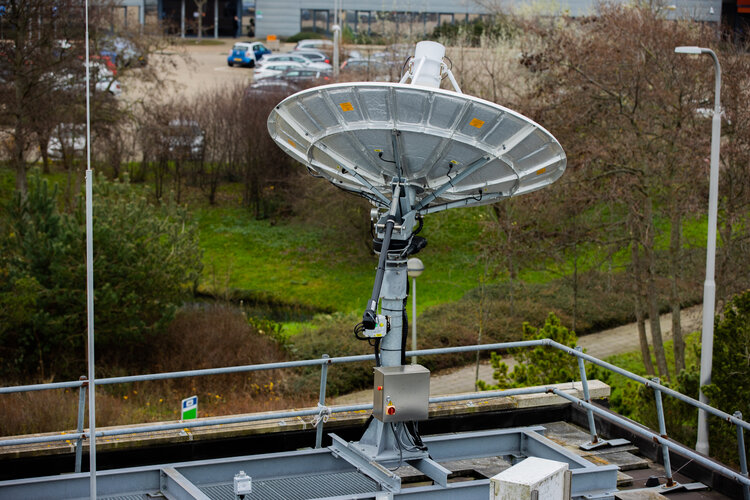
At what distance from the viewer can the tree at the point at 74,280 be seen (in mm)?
21297

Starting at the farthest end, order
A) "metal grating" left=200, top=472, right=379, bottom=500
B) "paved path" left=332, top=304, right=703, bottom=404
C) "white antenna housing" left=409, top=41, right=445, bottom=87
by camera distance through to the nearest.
Result: "paved path" left=332, top=304, right=703, bottom=404, "white antenna housing" left=409, top=41, right=445, bottom=87, "metal grating" left=200, top=472, right=379, bottom=500

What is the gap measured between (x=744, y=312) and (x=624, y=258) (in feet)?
56.0

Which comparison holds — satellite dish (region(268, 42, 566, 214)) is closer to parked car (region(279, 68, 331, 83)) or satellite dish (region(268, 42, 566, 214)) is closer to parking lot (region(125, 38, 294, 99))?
parked car (region(279, 68, 331, 83))

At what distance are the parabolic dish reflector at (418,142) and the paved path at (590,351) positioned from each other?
40.4ft

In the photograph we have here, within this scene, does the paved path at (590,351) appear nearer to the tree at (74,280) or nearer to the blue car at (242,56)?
the tree at (74,280)

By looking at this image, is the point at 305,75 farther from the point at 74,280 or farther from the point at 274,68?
the point at 74,280

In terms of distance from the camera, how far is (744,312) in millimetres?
14664

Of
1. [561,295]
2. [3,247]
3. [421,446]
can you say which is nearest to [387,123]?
[421,446]

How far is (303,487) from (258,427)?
5.17 ft

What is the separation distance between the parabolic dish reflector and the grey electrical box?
1.87 meters

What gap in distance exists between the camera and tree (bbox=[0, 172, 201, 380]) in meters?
21.3

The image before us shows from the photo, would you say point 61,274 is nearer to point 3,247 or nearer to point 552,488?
point 3,247

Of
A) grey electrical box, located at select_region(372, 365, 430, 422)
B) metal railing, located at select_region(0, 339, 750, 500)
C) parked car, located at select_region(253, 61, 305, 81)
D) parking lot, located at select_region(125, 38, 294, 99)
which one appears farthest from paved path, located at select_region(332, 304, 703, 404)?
parked car, located at select_region(253, 61, 305, 81)

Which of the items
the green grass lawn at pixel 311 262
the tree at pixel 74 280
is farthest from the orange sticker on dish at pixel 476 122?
the green grass lawn at pixel 311 262
